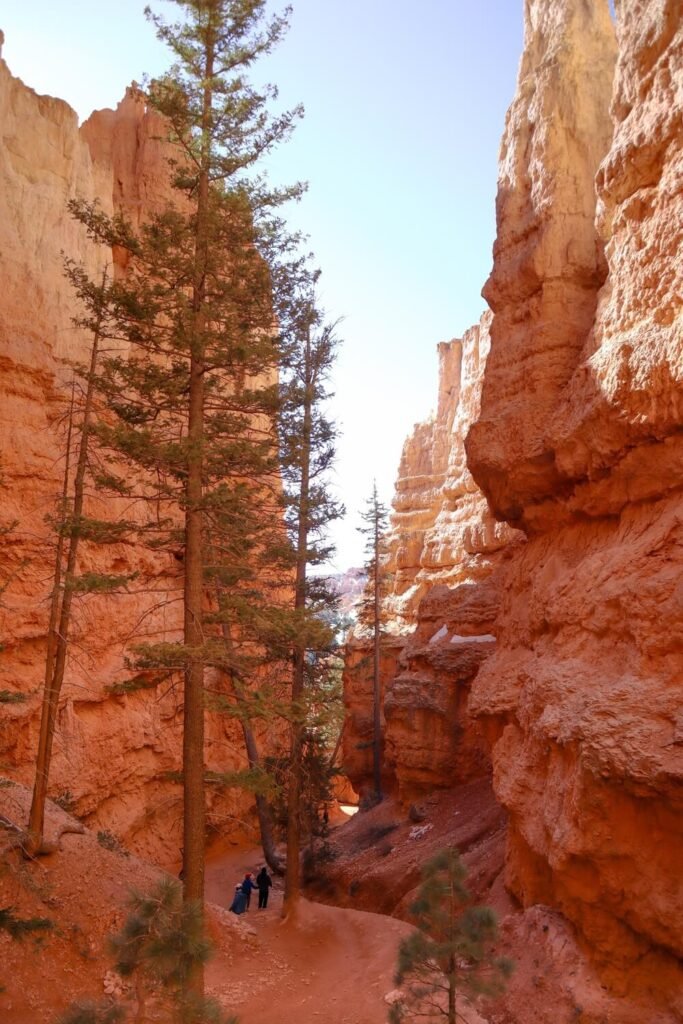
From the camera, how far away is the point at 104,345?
22750 mm

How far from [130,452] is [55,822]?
781cm

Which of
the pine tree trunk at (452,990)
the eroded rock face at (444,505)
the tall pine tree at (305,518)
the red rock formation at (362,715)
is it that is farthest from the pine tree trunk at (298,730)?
the eroded rock face at (444,505)

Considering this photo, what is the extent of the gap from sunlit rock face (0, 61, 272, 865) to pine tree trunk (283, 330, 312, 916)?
133 inches

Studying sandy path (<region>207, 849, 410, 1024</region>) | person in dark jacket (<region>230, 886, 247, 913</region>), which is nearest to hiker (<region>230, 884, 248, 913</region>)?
person in dark jacket (<region>230, 886, 247, 913</region>)

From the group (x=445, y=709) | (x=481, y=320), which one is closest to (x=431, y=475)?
(x=481, y=320)

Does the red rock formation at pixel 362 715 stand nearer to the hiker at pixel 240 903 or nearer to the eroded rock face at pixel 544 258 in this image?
the hiker at pixel 240 903

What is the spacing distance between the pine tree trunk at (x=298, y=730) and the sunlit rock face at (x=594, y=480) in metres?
4.19

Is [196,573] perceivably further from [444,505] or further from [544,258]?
[444,505]

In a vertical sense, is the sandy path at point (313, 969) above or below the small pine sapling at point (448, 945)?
below

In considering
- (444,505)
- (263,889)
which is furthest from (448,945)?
(444,505)

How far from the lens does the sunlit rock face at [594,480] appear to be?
8.42m

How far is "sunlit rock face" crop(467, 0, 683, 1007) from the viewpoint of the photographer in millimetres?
8422

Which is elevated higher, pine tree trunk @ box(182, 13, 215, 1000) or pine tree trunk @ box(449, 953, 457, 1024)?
pine tree trunk @ box(182, 13, 215, 1000)

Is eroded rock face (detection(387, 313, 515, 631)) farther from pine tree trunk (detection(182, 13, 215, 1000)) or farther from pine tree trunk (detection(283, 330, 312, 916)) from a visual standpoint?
pine tree trunk (detection(182, 13, 215, 1000))
